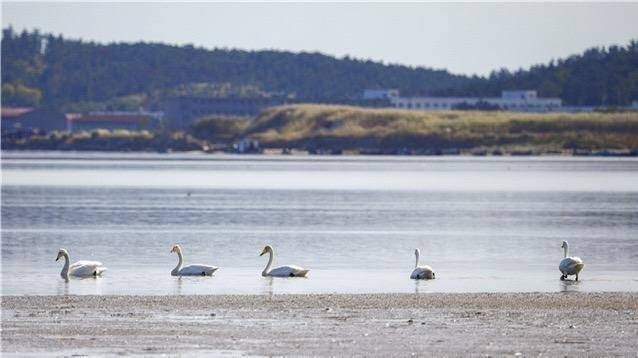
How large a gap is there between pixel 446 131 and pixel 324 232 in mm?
→ 129818

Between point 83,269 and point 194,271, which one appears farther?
point 194,271

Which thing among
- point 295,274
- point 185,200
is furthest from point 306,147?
point 295,274

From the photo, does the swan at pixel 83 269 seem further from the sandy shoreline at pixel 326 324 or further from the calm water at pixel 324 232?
the sandy shoreline at pixel 326 324

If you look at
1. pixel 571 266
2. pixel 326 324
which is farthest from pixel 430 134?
pixel 326 324

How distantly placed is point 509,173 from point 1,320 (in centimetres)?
8214

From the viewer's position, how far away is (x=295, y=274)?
30.5 m

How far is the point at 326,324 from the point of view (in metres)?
22.0

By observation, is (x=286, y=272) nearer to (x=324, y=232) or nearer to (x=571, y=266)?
(x=571, y=266)

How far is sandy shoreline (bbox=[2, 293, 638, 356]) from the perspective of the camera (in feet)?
64.5

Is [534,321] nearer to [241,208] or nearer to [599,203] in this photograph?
[241,208]

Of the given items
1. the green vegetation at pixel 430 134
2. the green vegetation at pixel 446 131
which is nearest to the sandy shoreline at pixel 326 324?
the green vegetation at pixel 430 134

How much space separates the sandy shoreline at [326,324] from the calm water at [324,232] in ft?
7.71

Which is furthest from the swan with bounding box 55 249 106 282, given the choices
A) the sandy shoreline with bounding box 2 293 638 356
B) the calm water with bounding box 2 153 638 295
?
the sandy shoreline with bounding box 2 293 638 356

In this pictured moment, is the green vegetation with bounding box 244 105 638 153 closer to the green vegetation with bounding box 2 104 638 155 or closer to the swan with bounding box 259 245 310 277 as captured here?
the green vegetation with bounding box 2 104 638 155
